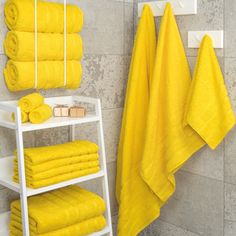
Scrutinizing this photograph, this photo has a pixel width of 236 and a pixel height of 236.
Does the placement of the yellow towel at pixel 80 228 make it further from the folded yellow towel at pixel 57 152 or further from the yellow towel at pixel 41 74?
the yellow towel at pixel 41 74

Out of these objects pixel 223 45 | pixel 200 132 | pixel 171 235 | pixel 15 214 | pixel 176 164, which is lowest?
pixel 171 235

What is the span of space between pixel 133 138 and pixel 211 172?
1.21 feet

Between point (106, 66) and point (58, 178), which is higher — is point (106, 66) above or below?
above

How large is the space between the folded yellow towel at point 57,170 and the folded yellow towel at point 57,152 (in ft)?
0.12

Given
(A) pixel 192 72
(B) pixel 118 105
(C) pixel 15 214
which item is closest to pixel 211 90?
(A) pixel 192 72

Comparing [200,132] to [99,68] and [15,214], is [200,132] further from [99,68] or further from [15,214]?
[15,214]

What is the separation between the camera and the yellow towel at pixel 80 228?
149 centimetres

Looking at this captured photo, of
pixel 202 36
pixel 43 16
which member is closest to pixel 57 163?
pixel 43 16

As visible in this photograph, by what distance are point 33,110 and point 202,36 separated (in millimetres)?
749

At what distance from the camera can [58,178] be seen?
149 centimetres

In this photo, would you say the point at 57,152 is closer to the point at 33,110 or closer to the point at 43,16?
the point at 33,110

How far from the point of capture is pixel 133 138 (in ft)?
6.35

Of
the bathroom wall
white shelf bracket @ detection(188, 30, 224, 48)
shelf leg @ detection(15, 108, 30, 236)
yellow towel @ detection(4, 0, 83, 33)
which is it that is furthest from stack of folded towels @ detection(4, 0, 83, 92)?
white shelf bracket @ detection(188, 30, 224, 48)

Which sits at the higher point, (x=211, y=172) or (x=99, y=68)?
(x=99, y=68)
